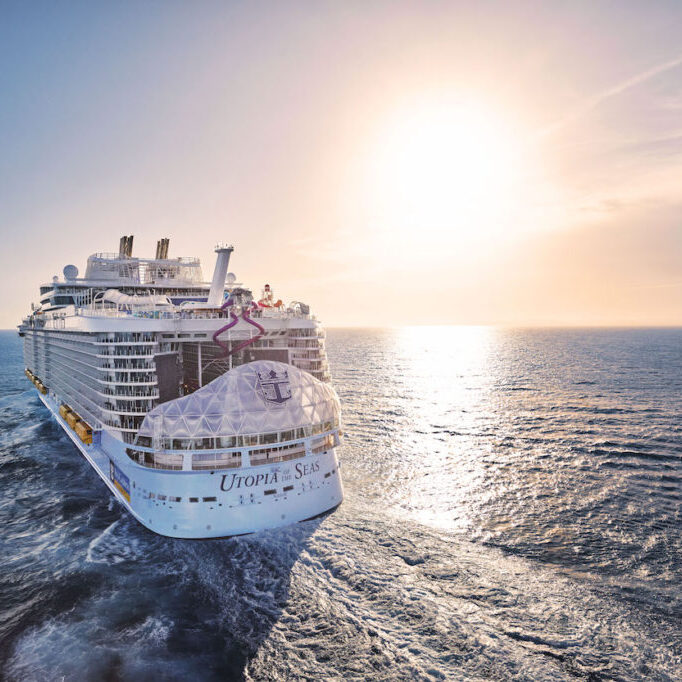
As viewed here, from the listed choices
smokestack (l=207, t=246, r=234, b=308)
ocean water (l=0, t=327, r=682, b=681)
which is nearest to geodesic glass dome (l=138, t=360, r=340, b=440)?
ocean water (l=0, t=327, r=682, b=681)

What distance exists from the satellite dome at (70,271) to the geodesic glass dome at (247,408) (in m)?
33.5

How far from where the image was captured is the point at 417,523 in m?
29.5

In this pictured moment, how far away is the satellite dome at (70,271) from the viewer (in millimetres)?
50603

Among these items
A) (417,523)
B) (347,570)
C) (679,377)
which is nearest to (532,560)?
(417,523)

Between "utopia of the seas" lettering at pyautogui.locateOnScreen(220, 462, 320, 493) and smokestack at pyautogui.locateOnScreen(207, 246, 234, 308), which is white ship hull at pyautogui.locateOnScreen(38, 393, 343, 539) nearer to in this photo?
"utopia of the seas" lettering at pyautogui.locateOnScreen(220, 462, 320, 493)

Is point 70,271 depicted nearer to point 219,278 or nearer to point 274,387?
point 219,278

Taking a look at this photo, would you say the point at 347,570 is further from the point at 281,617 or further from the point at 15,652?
the point at 15,652

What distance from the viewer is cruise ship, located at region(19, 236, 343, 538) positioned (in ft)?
83.9

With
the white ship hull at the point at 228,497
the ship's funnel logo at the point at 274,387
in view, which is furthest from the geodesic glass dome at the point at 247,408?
the white ship hull at the point at 228,497

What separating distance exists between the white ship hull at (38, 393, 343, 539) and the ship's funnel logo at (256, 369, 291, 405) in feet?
13.6

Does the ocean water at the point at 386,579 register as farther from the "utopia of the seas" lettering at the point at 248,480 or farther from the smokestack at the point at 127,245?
the smokestack at the point at 127,245

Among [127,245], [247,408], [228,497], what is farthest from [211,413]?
[127,245]

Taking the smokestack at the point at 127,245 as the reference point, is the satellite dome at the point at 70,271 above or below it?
below

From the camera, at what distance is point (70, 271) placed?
50969 millimetres
